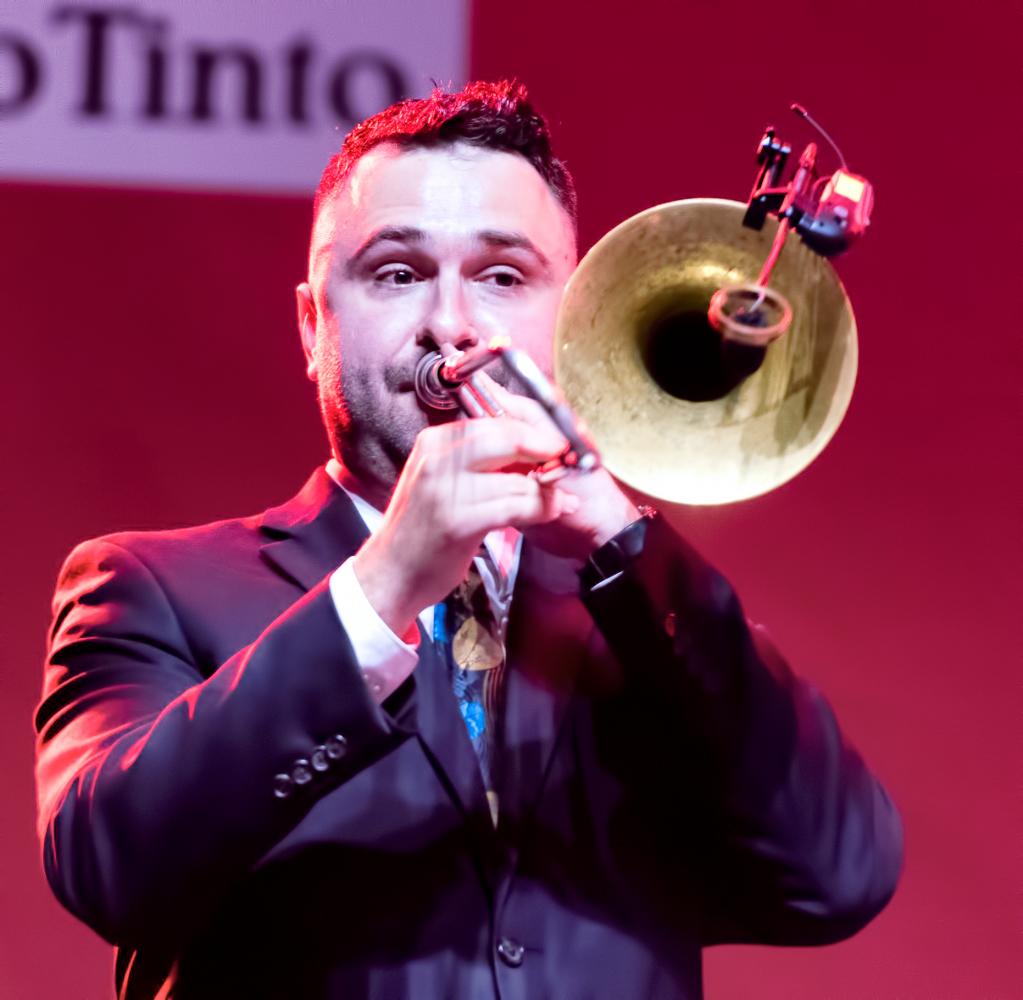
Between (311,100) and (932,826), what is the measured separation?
6.69 feet

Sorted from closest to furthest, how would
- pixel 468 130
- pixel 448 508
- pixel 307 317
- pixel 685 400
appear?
pixel 448 508
pixel 685 400
pixel 468 130
pixel 307 317

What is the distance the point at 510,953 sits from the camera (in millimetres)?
1693

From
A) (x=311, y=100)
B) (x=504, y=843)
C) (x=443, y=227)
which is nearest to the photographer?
(x=504, y=843)

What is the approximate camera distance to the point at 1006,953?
3.06m

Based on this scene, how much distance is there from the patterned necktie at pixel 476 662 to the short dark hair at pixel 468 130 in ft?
2.16

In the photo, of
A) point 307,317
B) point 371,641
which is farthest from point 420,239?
point 371,641

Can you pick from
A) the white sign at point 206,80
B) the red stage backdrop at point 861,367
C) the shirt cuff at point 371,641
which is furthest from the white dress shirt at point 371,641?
the white sign at point 206,80

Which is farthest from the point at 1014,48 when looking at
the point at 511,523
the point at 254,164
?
the point at 511,523

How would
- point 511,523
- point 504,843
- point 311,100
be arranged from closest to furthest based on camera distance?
point 511,523
point 504,843
point 311,100

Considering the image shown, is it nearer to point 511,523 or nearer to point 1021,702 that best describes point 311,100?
point 511,523

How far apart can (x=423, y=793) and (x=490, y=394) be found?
49 centimetres

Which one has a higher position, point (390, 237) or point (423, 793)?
point (390, 237)

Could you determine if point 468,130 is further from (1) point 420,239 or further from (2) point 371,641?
(2) point 371,641

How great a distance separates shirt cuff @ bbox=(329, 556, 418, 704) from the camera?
62.1 inches
